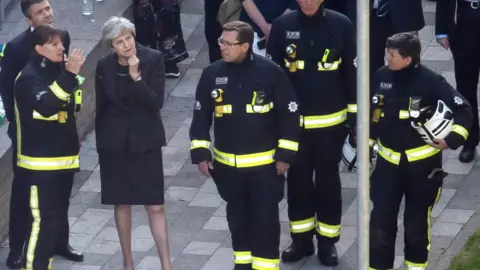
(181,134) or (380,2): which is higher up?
(380,2)

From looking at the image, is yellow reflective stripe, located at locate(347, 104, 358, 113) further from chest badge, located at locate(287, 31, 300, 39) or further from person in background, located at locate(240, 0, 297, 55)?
person in background, located at locate(240, 0, 297, 55)

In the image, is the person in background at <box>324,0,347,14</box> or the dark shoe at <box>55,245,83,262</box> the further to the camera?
the person in background at <box>324,0,347,14</box>

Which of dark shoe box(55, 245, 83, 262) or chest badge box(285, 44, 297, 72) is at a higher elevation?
chest badge box(285, 44, 297, 72)

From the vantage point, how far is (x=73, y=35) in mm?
12070

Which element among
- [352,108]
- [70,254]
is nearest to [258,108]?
[352,108]

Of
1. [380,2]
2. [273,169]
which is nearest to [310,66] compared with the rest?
[273,169]

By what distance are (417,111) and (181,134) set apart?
3617mm

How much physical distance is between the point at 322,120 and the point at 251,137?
0.71 meters

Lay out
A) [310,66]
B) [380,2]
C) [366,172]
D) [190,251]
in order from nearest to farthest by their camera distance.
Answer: [366,172] → [310,66] → [190,251] → [380,2]

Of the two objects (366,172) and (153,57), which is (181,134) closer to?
(153,57)

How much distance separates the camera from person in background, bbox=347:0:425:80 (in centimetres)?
1064

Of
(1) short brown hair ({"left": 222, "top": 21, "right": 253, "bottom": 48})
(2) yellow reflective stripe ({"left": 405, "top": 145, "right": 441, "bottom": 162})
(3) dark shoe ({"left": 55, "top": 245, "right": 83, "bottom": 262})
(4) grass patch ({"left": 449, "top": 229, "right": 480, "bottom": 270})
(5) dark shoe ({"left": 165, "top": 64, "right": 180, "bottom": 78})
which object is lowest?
(4) grass patch ({"left": 449, "top": 229, "right": 480, "bottom": 270})

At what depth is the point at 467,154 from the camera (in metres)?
11.0

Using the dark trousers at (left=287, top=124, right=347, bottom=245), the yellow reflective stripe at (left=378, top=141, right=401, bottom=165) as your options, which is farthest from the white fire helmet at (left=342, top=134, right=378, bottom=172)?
the yellow reflective stripe at (left=378, top=141, right=401, bottom=165)
